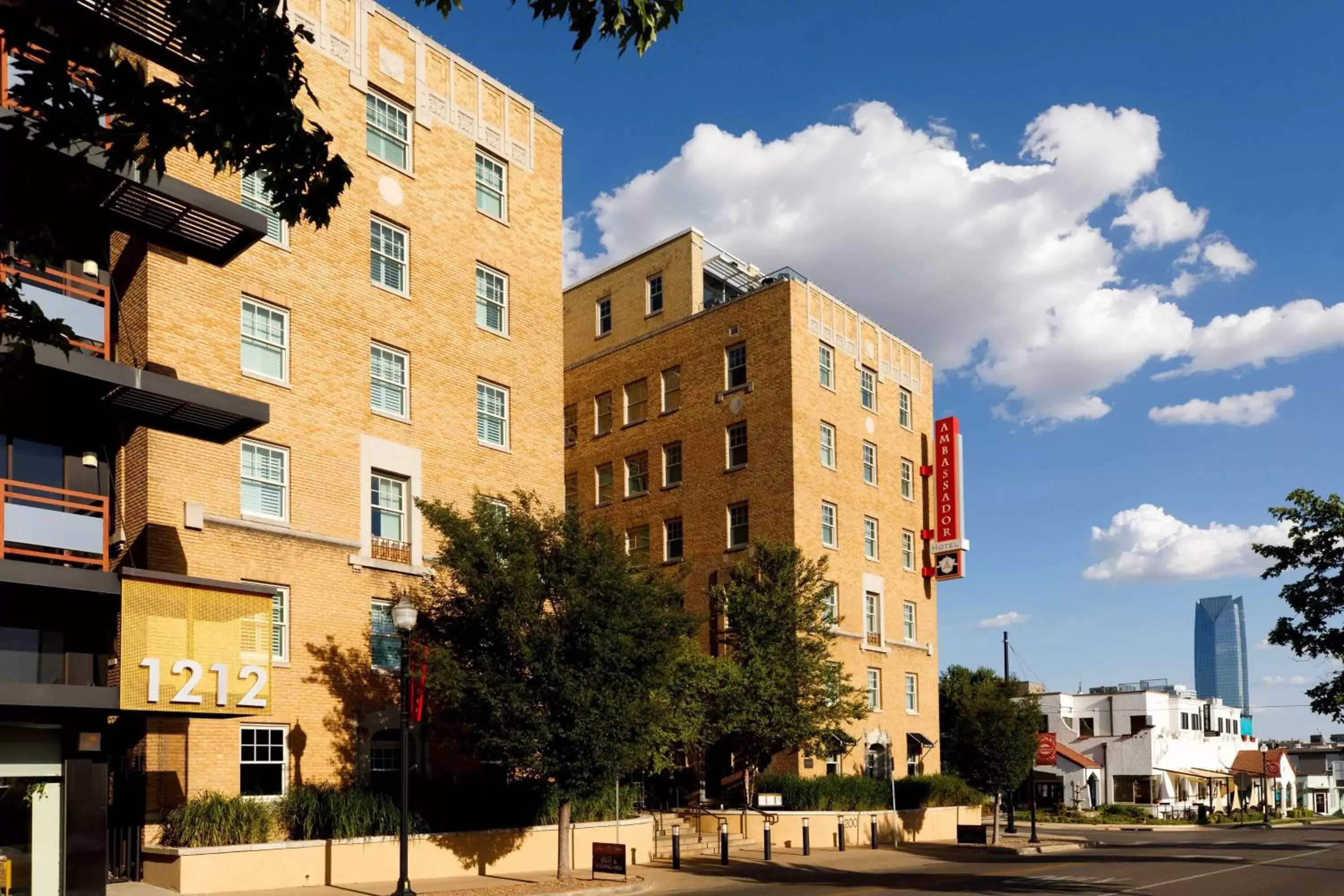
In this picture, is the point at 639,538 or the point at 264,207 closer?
the point at 264,207

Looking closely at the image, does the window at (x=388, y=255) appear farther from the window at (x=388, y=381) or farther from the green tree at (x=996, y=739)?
the green tree at (x=996, y=739)

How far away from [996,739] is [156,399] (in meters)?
32.6

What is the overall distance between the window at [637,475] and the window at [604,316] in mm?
6590

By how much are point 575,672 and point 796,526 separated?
22.3 metres

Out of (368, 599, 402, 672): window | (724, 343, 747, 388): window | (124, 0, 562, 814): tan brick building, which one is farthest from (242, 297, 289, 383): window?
(724, 343, 747, 388): window

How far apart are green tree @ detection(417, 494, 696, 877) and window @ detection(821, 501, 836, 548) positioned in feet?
71.8

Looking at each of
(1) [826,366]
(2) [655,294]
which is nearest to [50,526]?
(1) [826,366]

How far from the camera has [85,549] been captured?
2117 cm

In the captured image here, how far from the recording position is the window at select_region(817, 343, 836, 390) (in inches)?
1965

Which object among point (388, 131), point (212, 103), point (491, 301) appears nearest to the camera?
point (212, 103)

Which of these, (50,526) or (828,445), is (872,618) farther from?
(50,526)

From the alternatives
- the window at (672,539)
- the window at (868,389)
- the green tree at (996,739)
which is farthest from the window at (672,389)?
the green tree at (996,739)

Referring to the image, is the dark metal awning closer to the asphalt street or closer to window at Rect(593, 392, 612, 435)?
the asphalt street

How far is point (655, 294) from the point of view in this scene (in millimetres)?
55375
